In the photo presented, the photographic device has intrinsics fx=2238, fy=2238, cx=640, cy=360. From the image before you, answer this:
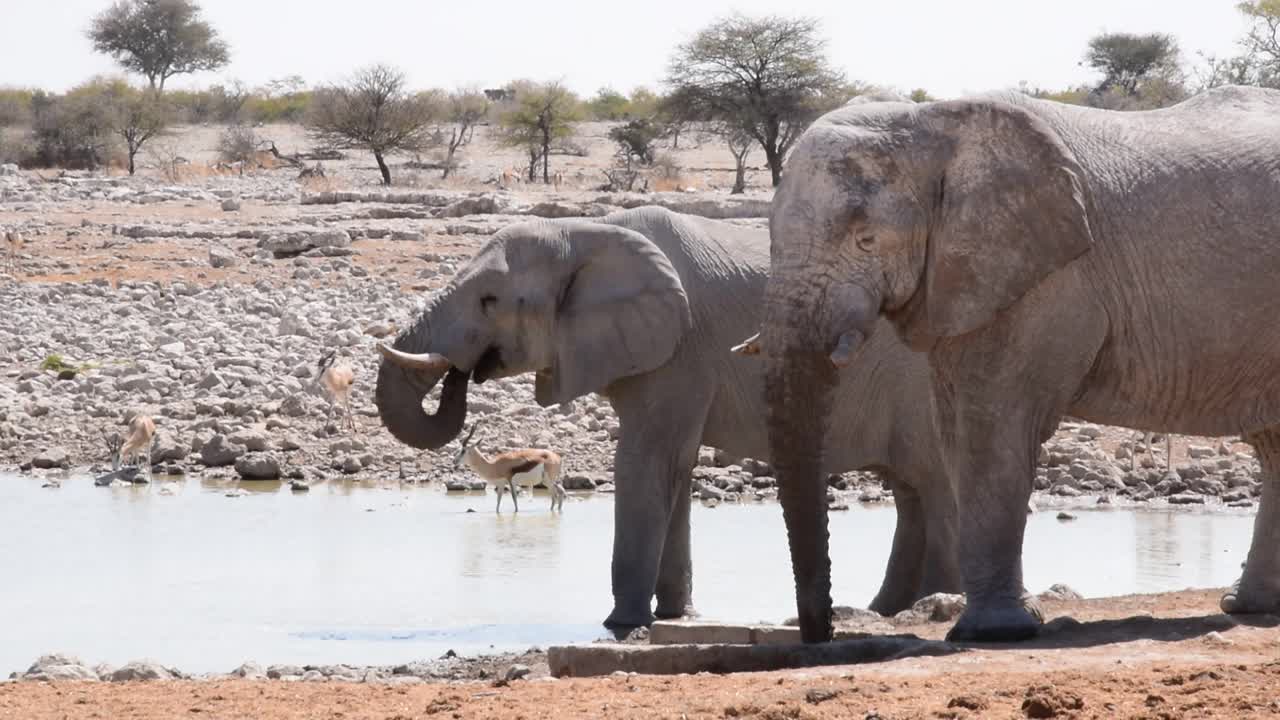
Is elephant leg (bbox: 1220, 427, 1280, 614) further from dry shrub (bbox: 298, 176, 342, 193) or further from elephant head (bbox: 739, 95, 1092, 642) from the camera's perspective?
dry shrub (bbox: 298, 176, 342, 193)

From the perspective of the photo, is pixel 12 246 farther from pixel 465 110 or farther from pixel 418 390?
pixel 465 110

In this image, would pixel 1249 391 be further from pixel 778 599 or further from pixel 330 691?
pixel 778 599

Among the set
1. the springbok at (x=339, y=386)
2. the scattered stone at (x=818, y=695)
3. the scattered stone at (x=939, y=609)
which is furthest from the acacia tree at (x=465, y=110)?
the scattered stone at (x=818, y=695)

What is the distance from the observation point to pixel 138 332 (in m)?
21.9

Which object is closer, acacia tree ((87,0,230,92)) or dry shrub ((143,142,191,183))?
dry shrub ((143,142,191,183))

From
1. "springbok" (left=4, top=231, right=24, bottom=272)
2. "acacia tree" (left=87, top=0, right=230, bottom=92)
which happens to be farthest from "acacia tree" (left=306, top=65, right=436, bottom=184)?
"acacia tree" (left=87, top=0, right=230, bottom=92)

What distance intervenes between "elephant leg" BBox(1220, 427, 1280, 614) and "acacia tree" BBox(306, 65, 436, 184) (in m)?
39.7

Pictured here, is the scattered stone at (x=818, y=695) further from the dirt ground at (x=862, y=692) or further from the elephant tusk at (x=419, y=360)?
the elephant tusk at (x=419, y=360)

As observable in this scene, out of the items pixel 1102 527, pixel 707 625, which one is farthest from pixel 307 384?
pixel 707 625

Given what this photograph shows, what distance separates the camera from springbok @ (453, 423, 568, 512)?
15.0 m

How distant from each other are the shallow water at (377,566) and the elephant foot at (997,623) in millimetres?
2791

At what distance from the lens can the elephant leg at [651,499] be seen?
9.71m

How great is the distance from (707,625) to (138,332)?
1508 centimetres

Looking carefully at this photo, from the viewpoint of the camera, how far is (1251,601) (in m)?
8.03
